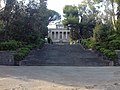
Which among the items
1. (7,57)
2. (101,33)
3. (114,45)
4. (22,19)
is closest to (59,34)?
(101,33)

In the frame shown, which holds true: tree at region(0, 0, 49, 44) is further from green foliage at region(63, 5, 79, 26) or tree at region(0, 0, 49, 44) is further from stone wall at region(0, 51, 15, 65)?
green foliage at region(63, 5, 79, 26)

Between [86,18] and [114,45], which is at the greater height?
[86,18]

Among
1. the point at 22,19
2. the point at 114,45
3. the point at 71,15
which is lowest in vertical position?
the point at 114,45

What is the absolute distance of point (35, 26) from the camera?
27031mm

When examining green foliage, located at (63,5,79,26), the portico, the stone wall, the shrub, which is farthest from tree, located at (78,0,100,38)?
the portico

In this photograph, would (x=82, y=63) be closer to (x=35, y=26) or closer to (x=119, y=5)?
(x=35, y=26)

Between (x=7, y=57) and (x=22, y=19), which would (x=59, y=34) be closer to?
(x=22, y=19)

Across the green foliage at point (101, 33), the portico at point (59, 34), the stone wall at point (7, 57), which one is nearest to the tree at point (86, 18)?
the green foliage at point (101, 33)

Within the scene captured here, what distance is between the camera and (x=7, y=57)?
17781mm

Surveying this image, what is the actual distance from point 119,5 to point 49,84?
22.3 meters

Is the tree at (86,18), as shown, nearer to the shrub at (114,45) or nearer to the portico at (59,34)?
the shrub at (114,45)

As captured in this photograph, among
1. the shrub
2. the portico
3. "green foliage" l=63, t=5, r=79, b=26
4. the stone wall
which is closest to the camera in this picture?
the stone wall

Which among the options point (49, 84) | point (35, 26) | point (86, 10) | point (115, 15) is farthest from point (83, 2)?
point (49, 84)

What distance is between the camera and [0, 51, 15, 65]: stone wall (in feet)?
58.3
